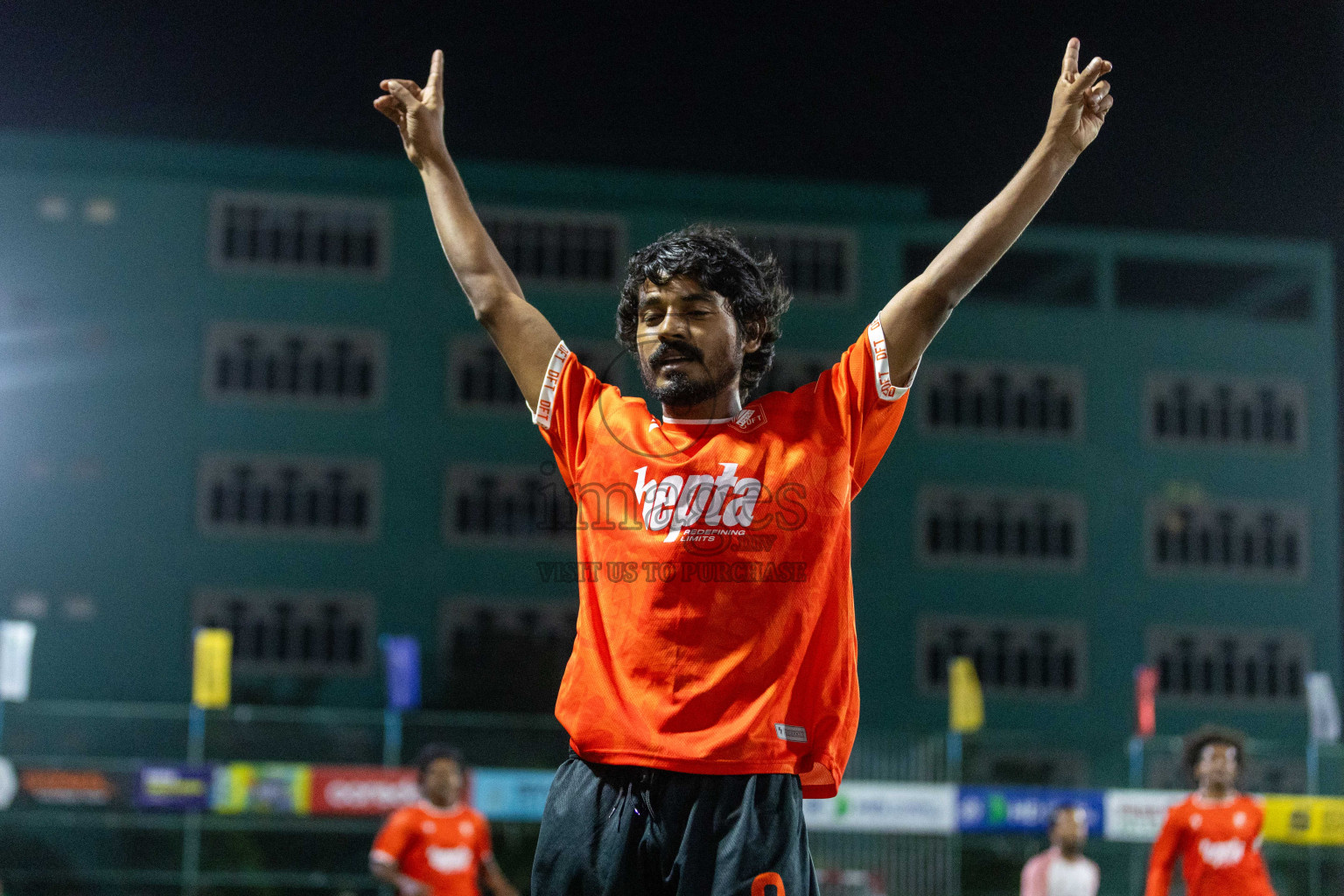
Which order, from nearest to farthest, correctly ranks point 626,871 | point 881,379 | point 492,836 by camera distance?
point 626,871 → point 881,379 → point 492,836

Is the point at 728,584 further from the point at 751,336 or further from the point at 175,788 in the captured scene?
the point at 175,788

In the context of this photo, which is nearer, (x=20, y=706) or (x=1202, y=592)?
(x=20, y=706)

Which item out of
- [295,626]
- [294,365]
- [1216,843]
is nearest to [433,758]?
[1216,843]

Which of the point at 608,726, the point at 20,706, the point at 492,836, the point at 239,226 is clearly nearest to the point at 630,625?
the point at 608,726

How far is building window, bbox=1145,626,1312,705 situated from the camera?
1340 inches

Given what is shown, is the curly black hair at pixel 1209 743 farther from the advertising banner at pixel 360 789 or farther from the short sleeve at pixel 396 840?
the advertising banner at pixel 360 789

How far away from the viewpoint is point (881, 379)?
2770 mm

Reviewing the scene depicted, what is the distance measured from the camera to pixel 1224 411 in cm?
3516

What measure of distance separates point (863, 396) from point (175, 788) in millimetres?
16703

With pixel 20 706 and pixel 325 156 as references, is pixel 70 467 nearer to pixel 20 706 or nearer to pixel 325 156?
pixel 325 156

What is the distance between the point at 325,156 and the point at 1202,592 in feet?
77.4

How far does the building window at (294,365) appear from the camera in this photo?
32.7 metres

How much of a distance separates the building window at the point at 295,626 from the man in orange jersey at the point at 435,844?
74.6 feet

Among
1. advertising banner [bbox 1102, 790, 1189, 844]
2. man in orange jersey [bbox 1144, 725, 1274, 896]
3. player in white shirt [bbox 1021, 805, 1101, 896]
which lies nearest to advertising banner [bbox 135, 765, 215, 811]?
player in white shirt [bbox 1021, 805, 1101, 896]
